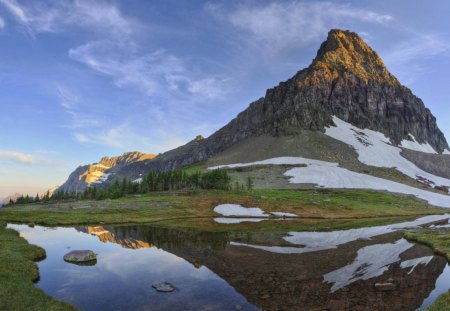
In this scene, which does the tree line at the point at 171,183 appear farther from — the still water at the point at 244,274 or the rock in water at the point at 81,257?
the rock in water at the point at 81,257

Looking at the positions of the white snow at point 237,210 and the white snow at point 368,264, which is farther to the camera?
the white snow at point 237,210

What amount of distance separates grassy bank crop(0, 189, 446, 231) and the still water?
23045 millimetres

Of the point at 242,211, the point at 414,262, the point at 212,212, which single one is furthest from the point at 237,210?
the point at 414,262

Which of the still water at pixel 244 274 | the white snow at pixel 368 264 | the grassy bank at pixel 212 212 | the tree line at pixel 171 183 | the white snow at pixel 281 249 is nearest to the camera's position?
the still water at pixel 244 274

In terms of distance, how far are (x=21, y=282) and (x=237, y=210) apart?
8017 cm

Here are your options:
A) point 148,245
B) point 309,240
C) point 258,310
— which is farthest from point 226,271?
point 309,240

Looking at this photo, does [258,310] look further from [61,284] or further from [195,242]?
[195,242]

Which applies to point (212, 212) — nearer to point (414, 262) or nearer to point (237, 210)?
point (237, 210)

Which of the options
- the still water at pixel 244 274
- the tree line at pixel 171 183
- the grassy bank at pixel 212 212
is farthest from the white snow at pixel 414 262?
the tree line at pixel 171 183

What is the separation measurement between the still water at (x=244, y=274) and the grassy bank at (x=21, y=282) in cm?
141

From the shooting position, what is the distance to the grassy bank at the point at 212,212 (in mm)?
76375

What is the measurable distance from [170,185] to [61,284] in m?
130

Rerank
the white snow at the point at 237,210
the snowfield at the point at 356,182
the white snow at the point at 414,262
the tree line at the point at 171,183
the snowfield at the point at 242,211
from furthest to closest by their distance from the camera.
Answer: the snowfield at the point at 356,182 → the tree line at the point at 171,183 → the white snow at the point at 237,210 → the snowfield at the point at 242,211 → the white snow at the point at 414,262

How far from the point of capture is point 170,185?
15688 cm
